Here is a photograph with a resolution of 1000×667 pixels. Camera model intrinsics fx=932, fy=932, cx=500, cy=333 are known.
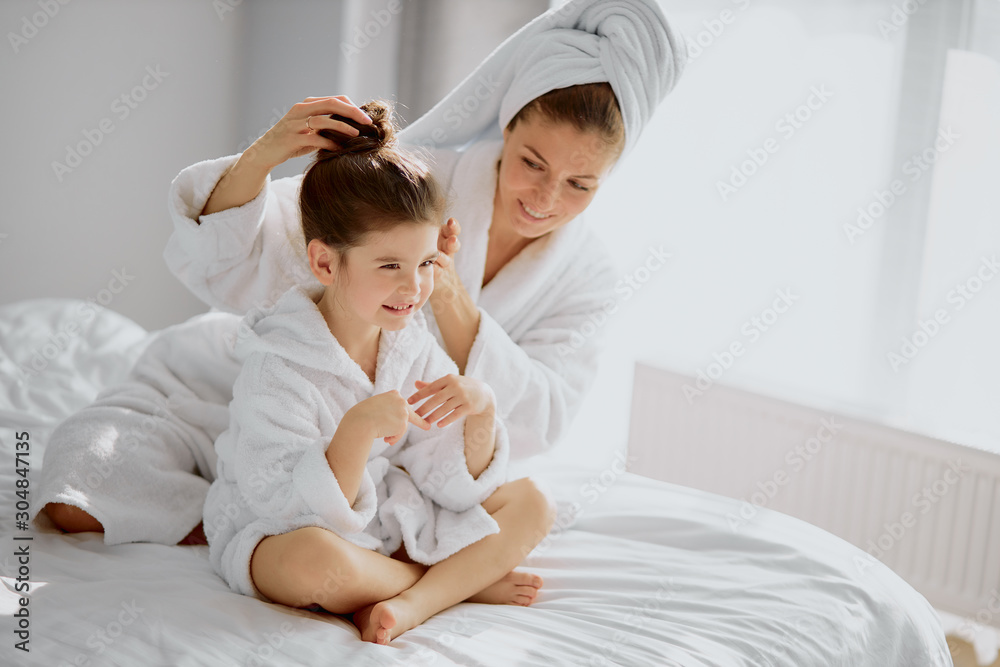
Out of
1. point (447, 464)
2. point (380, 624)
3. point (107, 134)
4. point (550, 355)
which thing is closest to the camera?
point (380, 624)

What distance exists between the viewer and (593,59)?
57.9 inches

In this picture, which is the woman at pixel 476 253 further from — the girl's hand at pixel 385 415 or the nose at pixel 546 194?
the girl's hand at pixel 385 415

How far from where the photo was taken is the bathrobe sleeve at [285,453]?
1.13m

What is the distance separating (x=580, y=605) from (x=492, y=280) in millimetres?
628

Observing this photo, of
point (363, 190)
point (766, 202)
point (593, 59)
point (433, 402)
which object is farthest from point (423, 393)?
point (766, 202)

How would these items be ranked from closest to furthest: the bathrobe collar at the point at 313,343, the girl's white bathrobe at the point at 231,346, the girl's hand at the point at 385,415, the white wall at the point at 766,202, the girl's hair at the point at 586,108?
the girl's hand at the point at 385,415, the bathrobe collar at the point at 313,343, the girl's white bathrobe at the point at 231,346, the girl's hair at the point at 586,108, the white wall at the point at 766,202

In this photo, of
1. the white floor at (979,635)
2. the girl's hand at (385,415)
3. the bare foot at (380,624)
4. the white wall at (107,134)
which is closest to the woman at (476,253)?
the girl's hand at (385,415)

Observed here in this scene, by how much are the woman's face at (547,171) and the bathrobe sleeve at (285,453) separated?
49cm

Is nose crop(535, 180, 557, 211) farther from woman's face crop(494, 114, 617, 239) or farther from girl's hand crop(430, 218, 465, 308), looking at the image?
girl's hand crop(430, 218, 465, 308)

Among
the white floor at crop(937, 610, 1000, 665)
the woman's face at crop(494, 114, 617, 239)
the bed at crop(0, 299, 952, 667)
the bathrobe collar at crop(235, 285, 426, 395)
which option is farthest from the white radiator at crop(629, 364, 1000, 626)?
the bathrobe collar at crop(235, 285, 426, 395)

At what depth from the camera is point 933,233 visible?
2152 millimetres

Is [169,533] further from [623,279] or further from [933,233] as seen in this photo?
[933,233]

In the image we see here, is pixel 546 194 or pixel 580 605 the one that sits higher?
Result: pixel 546 194

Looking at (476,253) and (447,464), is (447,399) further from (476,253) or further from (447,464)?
(476,253)
